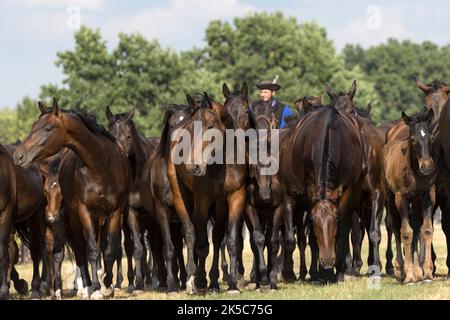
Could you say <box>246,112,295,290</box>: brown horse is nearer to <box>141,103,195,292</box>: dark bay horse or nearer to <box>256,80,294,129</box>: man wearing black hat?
<box>141,103,195,292</box>: dark bay horse

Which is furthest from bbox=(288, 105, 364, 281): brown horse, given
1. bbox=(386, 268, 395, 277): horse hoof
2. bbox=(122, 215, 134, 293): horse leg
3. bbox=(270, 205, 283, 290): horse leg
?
bbox=(122, 215, 134, 293): horse leg

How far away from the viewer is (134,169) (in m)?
17.0

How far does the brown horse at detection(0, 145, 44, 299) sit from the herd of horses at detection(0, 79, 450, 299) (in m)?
0.02

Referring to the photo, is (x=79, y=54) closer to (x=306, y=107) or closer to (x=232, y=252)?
(x=306, y=107)

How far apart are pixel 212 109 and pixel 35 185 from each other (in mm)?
3191

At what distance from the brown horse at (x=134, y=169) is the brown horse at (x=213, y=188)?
59.5 inches

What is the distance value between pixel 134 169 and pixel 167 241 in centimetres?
224

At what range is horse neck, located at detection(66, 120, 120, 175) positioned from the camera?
45.1ft

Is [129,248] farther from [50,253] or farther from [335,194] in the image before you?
[335,194]

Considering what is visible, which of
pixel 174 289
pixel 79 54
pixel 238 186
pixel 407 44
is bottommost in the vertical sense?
pixel 174 289

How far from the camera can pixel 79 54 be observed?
54906 mm

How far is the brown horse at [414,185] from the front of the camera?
14359 millimetres

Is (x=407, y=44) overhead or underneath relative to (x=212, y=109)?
overhead
